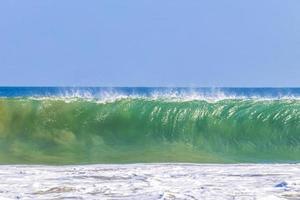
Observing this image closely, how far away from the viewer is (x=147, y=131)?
1544 centimetres

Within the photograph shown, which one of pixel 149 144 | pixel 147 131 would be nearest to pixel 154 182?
pixel 149 144

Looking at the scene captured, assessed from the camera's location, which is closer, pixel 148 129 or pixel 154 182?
pixel 154 182

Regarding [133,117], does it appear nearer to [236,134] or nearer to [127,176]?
[236,134]

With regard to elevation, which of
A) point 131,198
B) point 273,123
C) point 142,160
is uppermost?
point 273,123

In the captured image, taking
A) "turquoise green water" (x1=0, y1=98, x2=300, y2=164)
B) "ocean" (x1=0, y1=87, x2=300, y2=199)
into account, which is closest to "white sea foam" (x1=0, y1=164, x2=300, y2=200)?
"ocean" (x1=0, y1=87, x2=300, y2=199)

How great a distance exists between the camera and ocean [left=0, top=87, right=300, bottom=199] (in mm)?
8336

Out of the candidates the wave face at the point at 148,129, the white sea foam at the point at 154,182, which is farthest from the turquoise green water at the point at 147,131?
the white sea foam at the point at 154,182

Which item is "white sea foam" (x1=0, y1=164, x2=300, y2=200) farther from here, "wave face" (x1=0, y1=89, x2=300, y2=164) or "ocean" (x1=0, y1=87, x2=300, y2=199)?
"wave face" (x1=0, y1=89, x2=300, y2=164)

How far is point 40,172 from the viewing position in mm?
9562

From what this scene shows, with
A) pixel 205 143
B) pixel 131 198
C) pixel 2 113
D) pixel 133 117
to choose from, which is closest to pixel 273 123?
pixel 205 143

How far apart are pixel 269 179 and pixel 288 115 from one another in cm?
807

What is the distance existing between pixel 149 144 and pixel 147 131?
0.84 metres

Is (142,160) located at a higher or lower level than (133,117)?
lower

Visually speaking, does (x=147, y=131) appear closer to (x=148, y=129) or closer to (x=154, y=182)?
(x=148, y=129)
